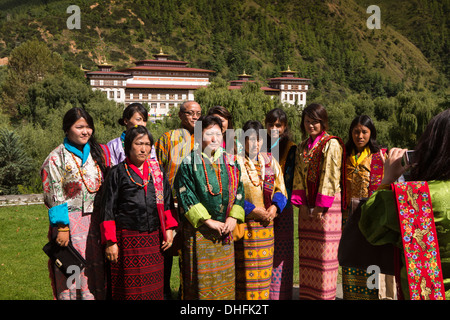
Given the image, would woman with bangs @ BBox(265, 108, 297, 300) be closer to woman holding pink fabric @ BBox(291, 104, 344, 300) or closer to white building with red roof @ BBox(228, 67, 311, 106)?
woman holding pink fabric @ BBox(291, 104, 344, 300)

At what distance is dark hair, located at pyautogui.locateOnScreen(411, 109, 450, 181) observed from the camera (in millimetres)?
1711

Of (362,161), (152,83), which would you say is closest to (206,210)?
(362,161)

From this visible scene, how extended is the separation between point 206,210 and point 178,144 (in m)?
0.90

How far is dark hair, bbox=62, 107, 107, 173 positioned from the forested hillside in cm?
1416

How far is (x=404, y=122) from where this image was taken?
875 inches

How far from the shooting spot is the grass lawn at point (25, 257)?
4.03 m

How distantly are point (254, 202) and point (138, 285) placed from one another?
95 cm

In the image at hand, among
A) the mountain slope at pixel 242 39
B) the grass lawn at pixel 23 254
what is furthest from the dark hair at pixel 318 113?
the mountain slope at pixel 242 39

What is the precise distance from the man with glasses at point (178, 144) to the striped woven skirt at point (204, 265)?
2.44 feet

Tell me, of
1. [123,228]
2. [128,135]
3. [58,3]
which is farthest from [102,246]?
[58,3]

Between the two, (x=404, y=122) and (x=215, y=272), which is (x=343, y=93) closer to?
(x=404, y=122)

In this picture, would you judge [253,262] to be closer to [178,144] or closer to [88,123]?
[178,144]

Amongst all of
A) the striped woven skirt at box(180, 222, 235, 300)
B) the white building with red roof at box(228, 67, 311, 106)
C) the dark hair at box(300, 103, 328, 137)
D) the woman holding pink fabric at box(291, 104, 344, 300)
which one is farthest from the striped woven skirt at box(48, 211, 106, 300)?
the white building with red roof at box(228, 67, 311, 106)

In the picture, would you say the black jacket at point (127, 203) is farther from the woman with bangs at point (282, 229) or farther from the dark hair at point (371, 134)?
the dark hair at point (371, 134)
